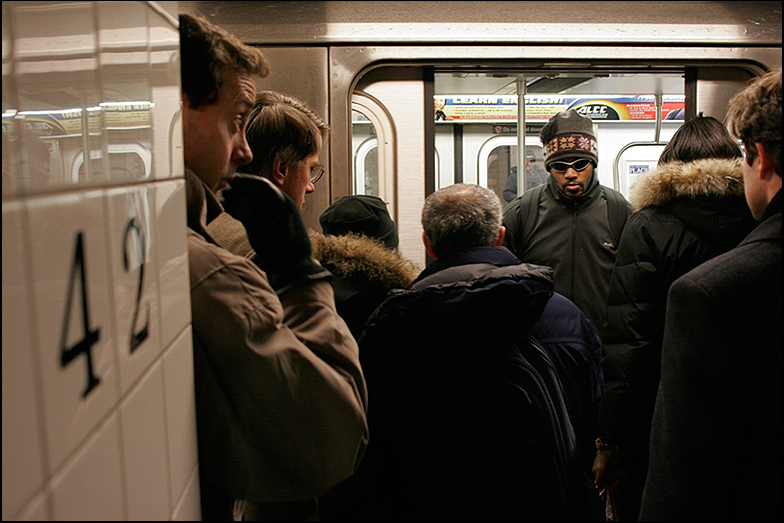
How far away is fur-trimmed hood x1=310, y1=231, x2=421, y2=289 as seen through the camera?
187cm

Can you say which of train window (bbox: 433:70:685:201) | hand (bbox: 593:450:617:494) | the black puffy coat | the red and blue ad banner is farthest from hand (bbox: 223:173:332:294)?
the red and blue ad banner

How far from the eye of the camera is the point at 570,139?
3770 millimetres

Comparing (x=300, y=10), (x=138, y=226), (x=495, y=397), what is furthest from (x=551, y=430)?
(x=300, y=10)

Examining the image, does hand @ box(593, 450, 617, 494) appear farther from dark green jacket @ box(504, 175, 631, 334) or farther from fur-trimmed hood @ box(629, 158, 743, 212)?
fur-trimmed hood @ box(629, 158, 743, 212)

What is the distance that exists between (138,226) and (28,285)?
0.89 feet

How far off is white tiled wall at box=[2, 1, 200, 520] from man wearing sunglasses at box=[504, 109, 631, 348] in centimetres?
293

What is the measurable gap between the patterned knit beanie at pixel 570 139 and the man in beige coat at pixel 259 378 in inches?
112

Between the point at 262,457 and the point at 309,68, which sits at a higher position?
the point at 309,68

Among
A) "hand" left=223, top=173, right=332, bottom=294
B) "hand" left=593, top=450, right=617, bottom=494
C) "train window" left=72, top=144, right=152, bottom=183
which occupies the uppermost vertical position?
"train window" left=72, top=144, right=152, bottom=183

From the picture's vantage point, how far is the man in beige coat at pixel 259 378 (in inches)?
39.0

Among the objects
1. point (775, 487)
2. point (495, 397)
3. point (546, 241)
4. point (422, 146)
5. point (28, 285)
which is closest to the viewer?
point (28, 285)

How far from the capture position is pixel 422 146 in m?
3.40

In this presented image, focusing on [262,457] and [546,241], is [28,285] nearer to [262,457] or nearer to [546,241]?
[262,457]

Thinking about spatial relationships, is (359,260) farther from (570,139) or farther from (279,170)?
(570,139)
